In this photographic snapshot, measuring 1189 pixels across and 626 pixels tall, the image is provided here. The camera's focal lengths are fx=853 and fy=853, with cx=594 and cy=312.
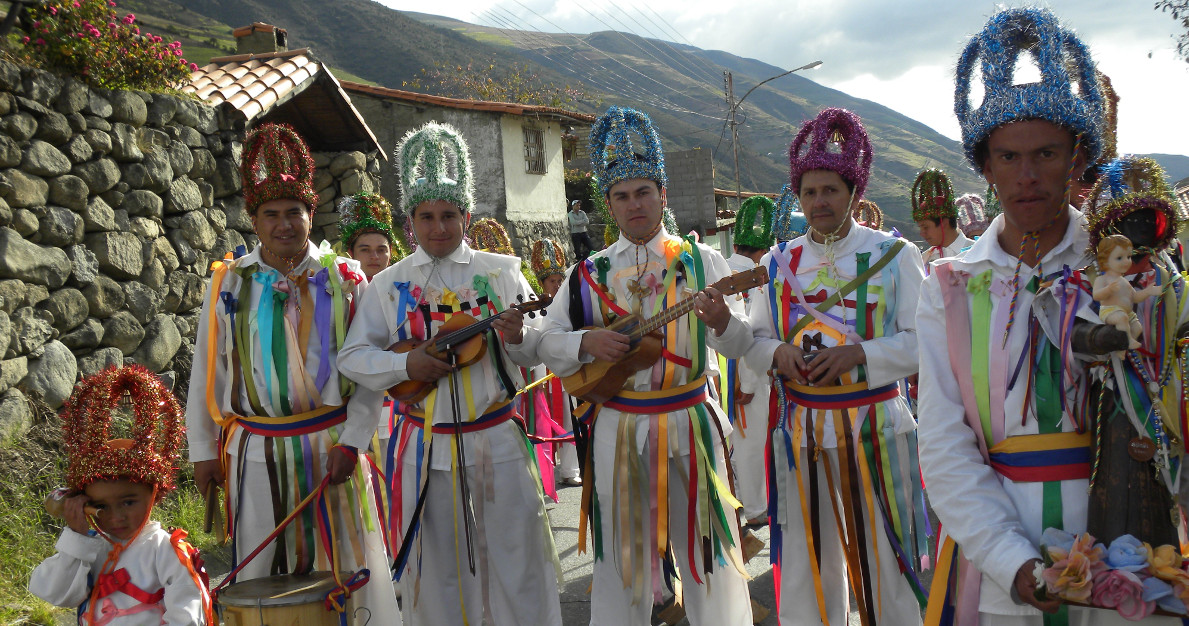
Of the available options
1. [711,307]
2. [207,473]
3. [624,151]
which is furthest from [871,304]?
[207,473]

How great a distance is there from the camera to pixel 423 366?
386cm

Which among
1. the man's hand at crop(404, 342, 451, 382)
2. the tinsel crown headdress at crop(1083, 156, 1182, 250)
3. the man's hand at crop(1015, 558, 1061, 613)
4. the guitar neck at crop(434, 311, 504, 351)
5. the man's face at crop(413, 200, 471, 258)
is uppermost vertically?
the man's face at crop(413, 200, 471, 258)

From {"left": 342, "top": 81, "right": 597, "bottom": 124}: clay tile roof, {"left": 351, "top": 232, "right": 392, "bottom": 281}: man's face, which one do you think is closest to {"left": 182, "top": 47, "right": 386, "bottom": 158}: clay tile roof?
{"left": 351, "top": 232, "right": 392, "bottom": 281}: man's face

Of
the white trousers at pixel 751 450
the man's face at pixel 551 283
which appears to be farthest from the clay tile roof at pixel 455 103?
the white trousers at pixel 751 450

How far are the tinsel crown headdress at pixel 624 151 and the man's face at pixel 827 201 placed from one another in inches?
27.3

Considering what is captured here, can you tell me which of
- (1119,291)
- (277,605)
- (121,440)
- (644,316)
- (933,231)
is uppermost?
(933,231)

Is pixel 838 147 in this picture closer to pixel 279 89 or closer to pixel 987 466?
pixel 987 466

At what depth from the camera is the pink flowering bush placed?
6328 millimetres

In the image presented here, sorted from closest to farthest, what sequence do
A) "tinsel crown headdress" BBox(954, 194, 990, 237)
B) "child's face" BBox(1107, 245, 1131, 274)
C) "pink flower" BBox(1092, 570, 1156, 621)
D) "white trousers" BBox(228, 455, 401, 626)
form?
1. "pink flower" BBox(1092, 570, 1156, 621)
2. "child's face" BBox(1107, 245, 1131, 274)
3. "white trousers" BBox(228, 455, 401, 626)
4. "tinsel crown headdress" BBox(954, 194, 990, 237)

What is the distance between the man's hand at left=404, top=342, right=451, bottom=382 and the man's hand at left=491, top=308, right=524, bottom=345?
30 centimetres

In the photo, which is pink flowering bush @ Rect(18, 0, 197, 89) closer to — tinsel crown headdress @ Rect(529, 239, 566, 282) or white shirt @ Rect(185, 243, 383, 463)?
tinsel crown headdress @ Rect(529, 239, 566, 282)

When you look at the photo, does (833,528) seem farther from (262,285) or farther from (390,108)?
(390,108)

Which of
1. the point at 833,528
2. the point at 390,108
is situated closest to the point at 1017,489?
the point at 833,528

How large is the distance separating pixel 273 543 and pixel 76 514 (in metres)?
0.85
